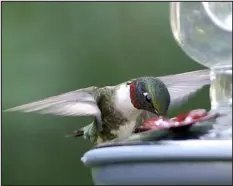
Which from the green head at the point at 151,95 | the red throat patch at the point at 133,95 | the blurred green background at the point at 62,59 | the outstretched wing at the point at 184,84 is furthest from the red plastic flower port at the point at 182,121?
the blurred green background at the point at 62,59

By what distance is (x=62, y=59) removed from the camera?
17.0 ft

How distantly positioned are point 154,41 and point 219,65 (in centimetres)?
343

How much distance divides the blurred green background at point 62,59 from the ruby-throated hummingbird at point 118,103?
1.87 meters

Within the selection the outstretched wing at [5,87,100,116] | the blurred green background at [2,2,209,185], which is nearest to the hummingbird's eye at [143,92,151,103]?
the outstretched wing at [5,87,100,116]

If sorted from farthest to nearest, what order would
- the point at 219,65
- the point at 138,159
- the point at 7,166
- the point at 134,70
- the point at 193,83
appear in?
the point at 7,166 → the point at 134,70 → the point at 193,83 → the point at 219,65 → the point at 138,159

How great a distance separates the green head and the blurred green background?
1.93 metres

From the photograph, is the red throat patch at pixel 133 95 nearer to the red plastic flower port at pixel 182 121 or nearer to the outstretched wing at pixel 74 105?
the outstretched wing at pixel 74 105

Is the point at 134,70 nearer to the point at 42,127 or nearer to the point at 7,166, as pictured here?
the point at 42,127

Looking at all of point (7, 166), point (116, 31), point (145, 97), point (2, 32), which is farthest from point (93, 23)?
point (145, 97)

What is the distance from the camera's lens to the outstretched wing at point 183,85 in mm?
2842

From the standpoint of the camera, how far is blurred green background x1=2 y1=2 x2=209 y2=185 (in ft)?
16.5

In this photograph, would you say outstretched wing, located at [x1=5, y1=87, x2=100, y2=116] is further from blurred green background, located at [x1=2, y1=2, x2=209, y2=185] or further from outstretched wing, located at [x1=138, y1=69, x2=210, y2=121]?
blurred green background, located at [x1=2, y1=2, x2=209, y2=185]

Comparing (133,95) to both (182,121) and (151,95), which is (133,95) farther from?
(182,121)

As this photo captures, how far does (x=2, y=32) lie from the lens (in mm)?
5113
